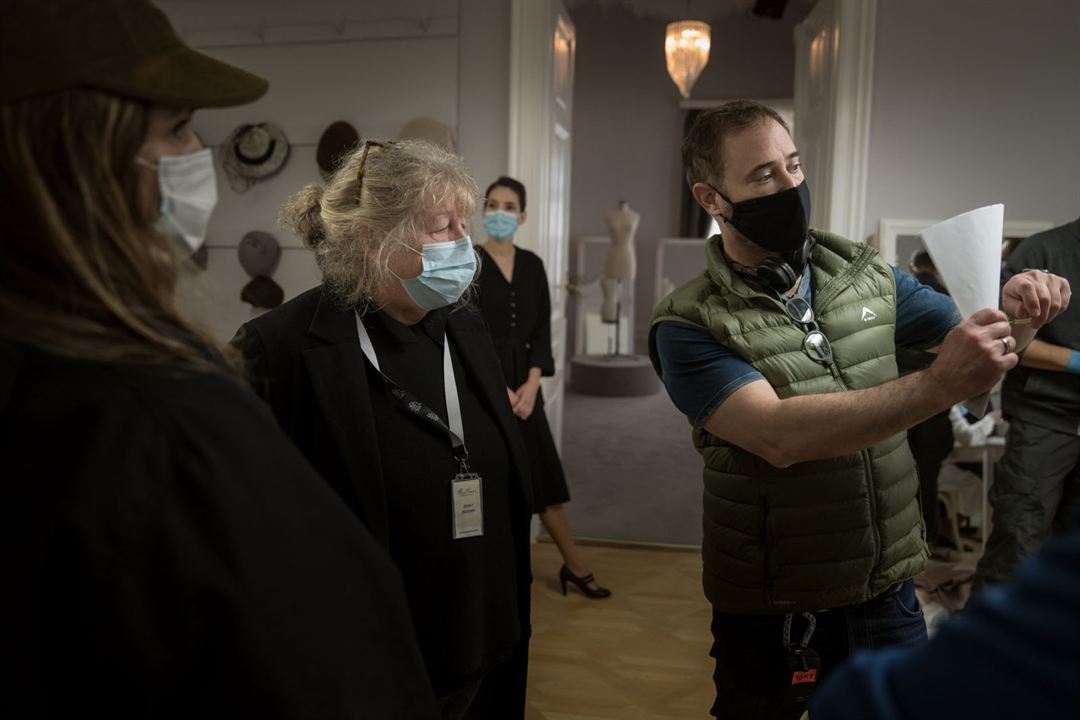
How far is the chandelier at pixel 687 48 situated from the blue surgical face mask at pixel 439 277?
14.8 ft

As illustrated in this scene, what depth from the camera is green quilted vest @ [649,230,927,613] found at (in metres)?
1.59

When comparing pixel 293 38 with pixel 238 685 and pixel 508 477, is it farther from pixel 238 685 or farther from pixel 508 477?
pixel 238 685

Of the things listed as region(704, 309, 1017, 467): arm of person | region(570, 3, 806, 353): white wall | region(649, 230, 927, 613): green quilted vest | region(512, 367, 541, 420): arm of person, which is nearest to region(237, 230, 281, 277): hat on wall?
region(512, 367, 541, 420): arm of person

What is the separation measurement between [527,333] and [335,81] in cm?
197

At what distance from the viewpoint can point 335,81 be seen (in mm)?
4633

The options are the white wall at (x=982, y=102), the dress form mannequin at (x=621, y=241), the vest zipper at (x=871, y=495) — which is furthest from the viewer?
the dress form mannequin at (x=621, y=241)

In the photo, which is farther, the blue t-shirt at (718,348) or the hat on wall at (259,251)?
the hat on wall at (259,251)

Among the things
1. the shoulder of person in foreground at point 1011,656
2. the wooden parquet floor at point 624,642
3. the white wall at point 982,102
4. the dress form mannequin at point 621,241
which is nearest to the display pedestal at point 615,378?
the dress form mannequin at point 621,241

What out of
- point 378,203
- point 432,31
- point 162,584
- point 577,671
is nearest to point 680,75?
point 432,31

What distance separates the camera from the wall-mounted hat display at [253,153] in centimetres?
472

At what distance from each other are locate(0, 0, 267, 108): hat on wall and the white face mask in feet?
0.22

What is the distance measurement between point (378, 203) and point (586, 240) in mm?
8535

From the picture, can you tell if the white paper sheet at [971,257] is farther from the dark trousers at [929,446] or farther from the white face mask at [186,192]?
the dark trousers at [929,446]

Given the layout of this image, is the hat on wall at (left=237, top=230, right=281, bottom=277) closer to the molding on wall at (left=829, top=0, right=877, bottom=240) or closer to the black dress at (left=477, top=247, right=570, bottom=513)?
the black dress at (left=477, top=247, right=570, bottom=513)
